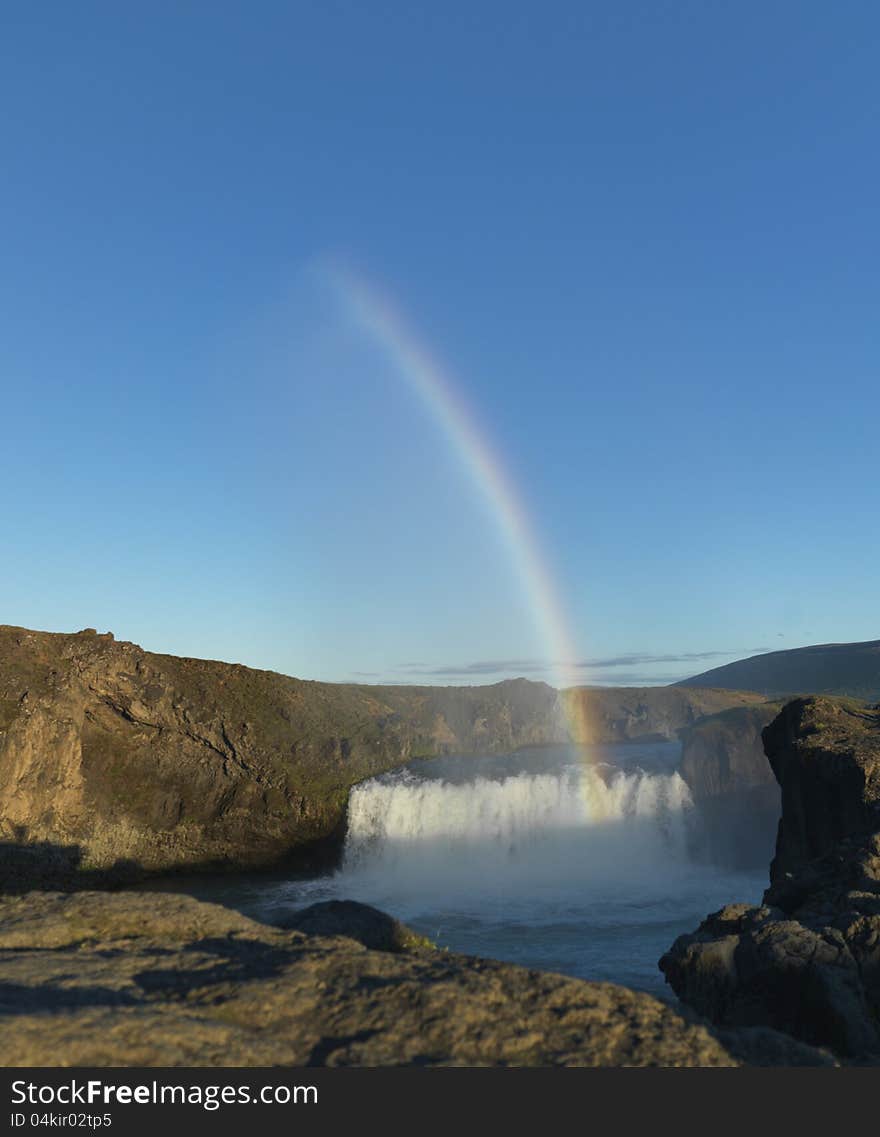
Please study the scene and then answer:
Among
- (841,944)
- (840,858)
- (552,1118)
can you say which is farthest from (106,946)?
(840,858)

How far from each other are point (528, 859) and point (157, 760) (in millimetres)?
27403

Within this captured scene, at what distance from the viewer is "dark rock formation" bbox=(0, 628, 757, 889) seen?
42.8 m

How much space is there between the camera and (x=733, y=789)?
177ft

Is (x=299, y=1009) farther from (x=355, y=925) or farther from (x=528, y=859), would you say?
(x=528, y=859)

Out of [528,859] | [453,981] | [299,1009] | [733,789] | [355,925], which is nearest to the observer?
[299,1009]

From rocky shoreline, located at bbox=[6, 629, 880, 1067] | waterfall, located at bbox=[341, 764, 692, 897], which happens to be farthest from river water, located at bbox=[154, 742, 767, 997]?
rocky shoreline, located at bbox=[6, 629, 880, 1067]

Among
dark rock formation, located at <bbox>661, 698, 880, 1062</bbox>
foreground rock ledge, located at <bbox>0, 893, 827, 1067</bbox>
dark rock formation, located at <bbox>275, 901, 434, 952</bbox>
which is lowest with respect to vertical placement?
dark rock formation, located at <bbox>661, 698, 880, 1062</bbox>

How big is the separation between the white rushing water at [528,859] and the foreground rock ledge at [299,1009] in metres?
28.1

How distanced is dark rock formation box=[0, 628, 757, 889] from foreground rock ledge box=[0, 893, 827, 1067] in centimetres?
4129

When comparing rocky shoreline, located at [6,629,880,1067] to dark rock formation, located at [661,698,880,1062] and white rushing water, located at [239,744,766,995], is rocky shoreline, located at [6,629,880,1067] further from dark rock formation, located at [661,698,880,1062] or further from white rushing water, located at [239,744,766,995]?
white rushing water, located at [239,744,766,995]

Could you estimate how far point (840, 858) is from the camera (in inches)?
647

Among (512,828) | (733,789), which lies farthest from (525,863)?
(733,789)

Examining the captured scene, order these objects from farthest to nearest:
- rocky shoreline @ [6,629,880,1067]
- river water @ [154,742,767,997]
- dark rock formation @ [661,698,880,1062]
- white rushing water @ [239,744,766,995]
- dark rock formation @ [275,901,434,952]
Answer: white rushing water @ [239,744,766,995] → river water @ [154,742,767,997] → dark rock formation @ [661,698,880,1062] → dark rock formation @ [275,901,434,952] → rocky shoreline @ [6,629,880,1067]

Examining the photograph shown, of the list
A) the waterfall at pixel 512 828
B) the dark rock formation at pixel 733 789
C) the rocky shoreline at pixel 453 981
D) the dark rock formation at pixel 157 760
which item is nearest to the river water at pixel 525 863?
the waterfall at pixel 512 828
